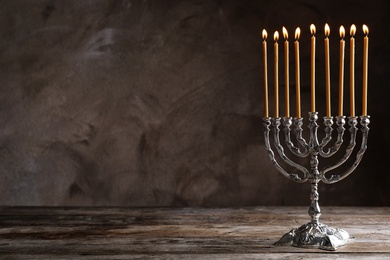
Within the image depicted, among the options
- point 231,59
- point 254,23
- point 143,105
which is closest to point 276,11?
point 254,23

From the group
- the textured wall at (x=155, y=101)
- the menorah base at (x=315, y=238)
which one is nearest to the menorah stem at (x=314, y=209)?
the menorah base at (x=315, y=238)

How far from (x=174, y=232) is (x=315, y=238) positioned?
0.44m

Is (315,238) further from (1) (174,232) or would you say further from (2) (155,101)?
(2) (155,101)

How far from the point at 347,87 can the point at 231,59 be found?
1.96ft

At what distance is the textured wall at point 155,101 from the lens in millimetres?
2961

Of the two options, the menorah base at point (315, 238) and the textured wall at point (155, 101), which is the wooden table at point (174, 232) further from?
the textured wall at point (155, 101)

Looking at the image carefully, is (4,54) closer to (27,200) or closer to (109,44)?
(109,44)

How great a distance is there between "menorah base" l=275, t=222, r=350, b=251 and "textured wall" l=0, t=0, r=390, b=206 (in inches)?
52.9

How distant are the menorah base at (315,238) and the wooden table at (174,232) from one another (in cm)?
3

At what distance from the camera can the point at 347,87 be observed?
3.01 metres

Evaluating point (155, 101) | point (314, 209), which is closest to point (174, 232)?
point (314, 209)

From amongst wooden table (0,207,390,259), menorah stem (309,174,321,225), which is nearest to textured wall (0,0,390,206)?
wooden table (0,207,390,259)

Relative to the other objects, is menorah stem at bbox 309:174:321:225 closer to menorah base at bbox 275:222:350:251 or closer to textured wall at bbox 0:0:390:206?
menorah base at bbox 275:222:350:251

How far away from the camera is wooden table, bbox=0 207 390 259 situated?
5.12 ft
